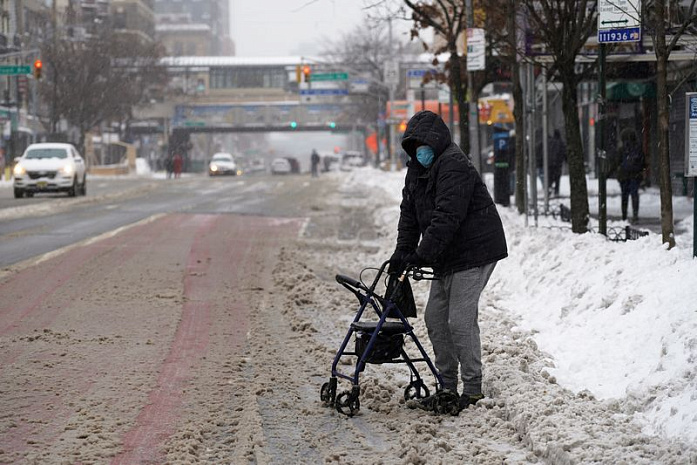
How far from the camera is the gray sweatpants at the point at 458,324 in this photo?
23.2ft

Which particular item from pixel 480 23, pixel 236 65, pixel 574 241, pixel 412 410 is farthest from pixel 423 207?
pixel 236 65

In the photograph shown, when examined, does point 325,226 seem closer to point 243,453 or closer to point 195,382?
point 195,382

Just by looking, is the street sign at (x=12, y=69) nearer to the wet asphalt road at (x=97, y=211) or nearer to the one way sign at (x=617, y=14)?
the wet asphalt road at (x=97, y=211)

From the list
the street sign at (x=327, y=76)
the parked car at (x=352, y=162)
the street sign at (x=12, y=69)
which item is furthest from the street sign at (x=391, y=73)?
the parked car at (x=352, y=162)

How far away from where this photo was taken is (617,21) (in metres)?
11.2

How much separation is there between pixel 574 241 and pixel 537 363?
146 inches

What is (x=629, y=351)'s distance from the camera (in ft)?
24.2

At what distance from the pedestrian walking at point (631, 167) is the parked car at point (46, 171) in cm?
2077

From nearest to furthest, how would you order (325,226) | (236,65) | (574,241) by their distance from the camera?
(574,241) < (325,226) < (236,65)

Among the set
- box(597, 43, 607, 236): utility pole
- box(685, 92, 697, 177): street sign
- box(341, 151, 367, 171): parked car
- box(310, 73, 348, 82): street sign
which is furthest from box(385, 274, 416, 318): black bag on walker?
box(341, 151, 367, 171): parked car

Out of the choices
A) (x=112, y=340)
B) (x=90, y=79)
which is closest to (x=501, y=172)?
(x=112, y=340)

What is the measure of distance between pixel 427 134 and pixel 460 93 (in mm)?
16013

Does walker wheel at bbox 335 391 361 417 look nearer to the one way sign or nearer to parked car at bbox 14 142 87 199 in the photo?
the one way sign

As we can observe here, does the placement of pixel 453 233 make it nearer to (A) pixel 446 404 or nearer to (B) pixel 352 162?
(A) pixel 446 404
